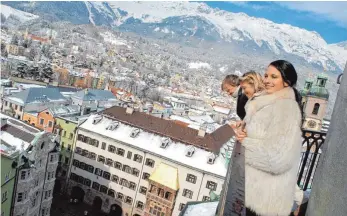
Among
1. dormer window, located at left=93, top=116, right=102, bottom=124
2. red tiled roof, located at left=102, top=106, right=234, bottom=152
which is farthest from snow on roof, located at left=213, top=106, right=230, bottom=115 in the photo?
dormer window, located at left=93, top=116, right=102, bottom=124

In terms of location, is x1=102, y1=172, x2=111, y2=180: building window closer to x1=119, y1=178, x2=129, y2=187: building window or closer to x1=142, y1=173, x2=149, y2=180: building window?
x1=119, y1=178, x2=129, y2=187: building window

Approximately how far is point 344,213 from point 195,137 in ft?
102

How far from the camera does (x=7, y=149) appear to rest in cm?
2048

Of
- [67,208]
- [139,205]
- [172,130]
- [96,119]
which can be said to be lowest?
[67,208]

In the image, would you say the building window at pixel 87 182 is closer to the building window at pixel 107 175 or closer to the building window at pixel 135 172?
the building window at pixel 107 175

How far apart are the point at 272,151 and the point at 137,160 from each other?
31.2 meters

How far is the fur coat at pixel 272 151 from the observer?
3266 millimetres

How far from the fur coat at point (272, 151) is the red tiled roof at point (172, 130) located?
28892 mm

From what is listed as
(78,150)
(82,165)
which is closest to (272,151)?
(82,165)

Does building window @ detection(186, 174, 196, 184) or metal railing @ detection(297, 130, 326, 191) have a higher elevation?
metal railing @ detection(297, 130, 326, 191)

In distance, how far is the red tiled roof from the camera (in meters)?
33.3

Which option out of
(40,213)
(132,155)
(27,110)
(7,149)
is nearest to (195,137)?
(132,155)

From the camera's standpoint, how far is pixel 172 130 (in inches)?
1371

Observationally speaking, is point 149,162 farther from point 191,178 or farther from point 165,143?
point 191,178
